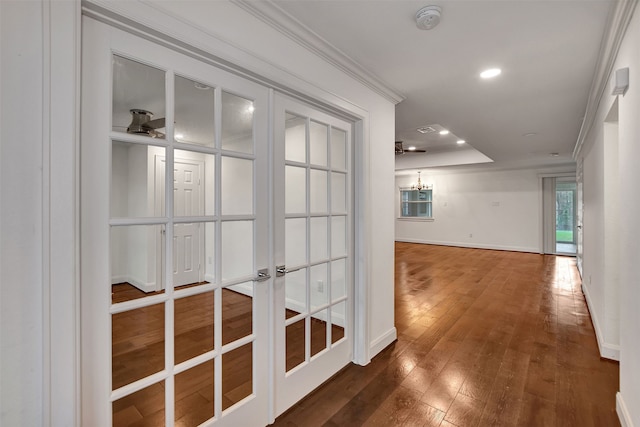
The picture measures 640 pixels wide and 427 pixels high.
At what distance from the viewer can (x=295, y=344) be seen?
1.96 metres

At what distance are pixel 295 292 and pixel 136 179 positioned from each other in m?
1.17

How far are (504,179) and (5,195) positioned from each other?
947 cm

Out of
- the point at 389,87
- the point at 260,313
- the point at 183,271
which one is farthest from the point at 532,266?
the point at 183,271

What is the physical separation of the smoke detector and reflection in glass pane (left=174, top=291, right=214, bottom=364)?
6.14 feet

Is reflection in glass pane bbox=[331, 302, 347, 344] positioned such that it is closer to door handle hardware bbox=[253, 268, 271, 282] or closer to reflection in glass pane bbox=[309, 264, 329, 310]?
reflection in glass pane bbox=[309, 264, 329, 310]

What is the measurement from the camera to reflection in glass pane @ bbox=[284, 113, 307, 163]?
6.18 feet

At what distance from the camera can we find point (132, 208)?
123cm

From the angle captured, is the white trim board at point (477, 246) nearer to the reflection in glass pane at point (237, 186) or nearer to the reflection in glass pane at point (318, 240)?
the reflection in glass pane at point (318, 240)

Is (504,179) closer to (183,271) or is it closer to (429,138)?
(429,138)

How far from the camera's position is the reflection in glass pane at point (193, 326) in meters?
1.40

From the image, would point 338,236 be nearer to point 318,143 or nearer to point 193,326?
point 318,143

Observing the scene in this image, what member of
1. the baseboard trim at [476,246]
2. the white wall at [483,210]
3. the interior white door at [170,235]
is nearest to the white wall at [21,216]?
the interior white door at [170,235]

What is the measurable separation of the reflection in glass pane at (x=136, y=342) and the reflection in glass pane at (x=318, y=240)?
1003 mm

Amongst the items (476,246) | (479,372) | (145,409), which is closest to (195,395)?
(145,409)
